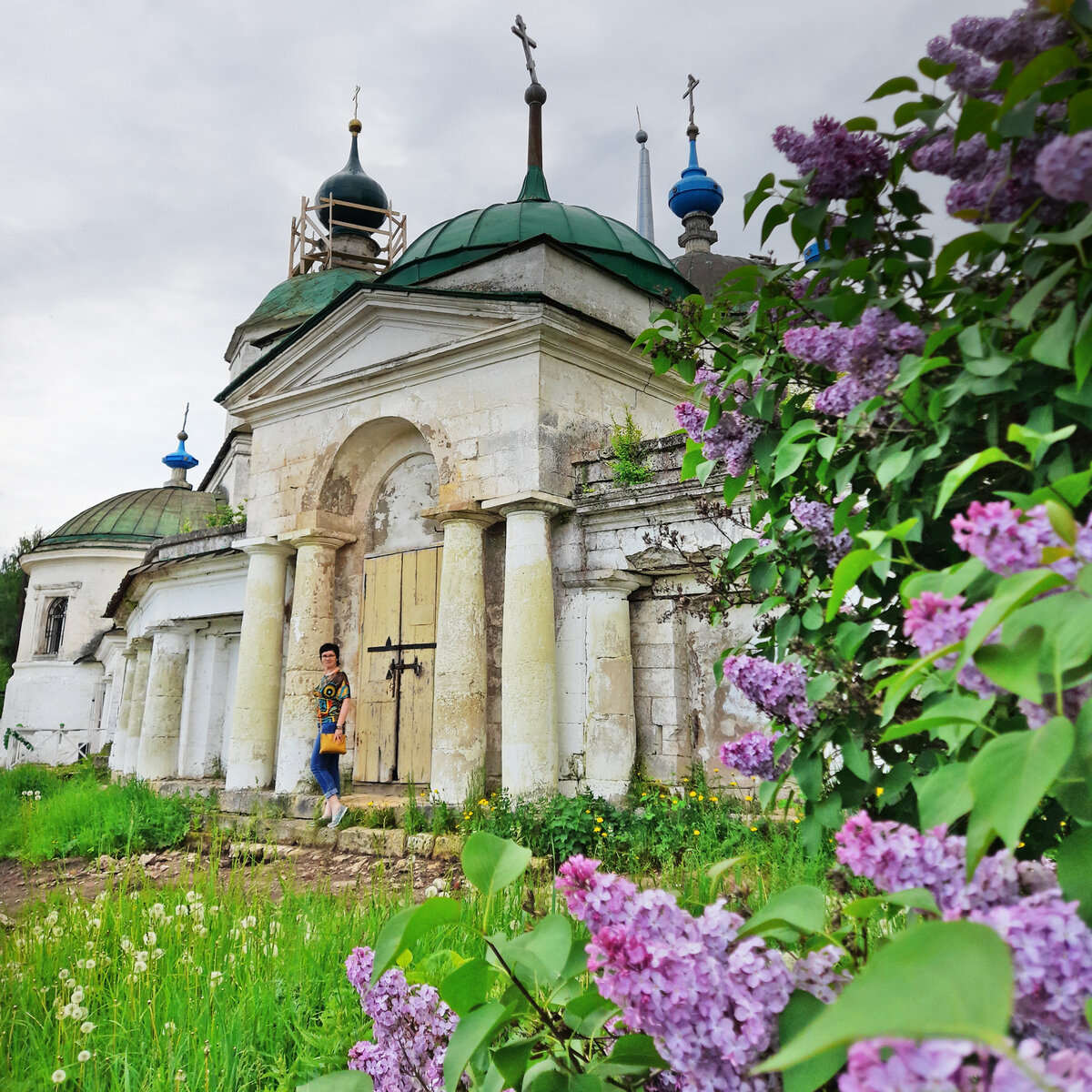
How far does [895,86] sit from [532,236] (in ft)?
26.8

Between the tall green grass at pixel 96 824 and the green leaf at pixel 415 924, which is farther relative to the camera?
the tall green grass at pixel 96 824

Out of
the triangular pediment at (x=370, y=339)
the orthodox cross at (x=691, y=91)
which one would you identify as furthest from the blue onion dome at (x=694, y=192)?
the triangular pediment at (x=370, y=339)

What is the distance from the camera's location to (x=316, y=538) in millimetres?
8961

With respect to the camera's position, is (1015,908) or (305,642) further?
(305,642)

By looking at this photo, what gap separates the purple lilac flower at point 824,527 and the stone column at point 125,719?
15286 mm

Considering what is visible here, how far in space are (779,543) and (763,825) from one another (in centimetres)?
483

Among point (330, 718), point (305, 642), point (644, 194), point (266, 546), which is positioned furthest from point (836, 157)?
point (644, 194)

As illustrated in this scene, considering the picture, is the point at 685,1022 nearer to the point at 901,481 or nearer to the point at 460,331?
the point at 901,481

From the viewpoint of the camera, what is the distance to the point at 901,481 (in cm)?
135

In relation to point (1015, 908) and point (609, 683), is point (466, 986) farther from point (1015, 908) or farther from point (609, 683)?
point (609, 683)

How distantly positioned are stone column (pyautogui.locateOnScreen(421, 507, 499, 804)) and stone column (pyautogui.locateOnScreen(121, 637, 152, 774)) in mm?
8521

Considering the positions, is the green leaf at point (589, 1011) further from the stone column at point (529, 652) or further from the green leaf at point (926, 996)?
the stone column at point (529, 652)

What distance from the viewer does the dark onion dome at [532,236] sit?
917 centimetres

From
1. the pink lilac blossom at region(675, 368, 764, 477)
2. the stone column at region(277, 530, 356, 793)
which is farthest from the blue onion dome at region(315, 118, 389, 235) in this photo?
the pink lilac blossom at region(675, 368, 764, 477)
